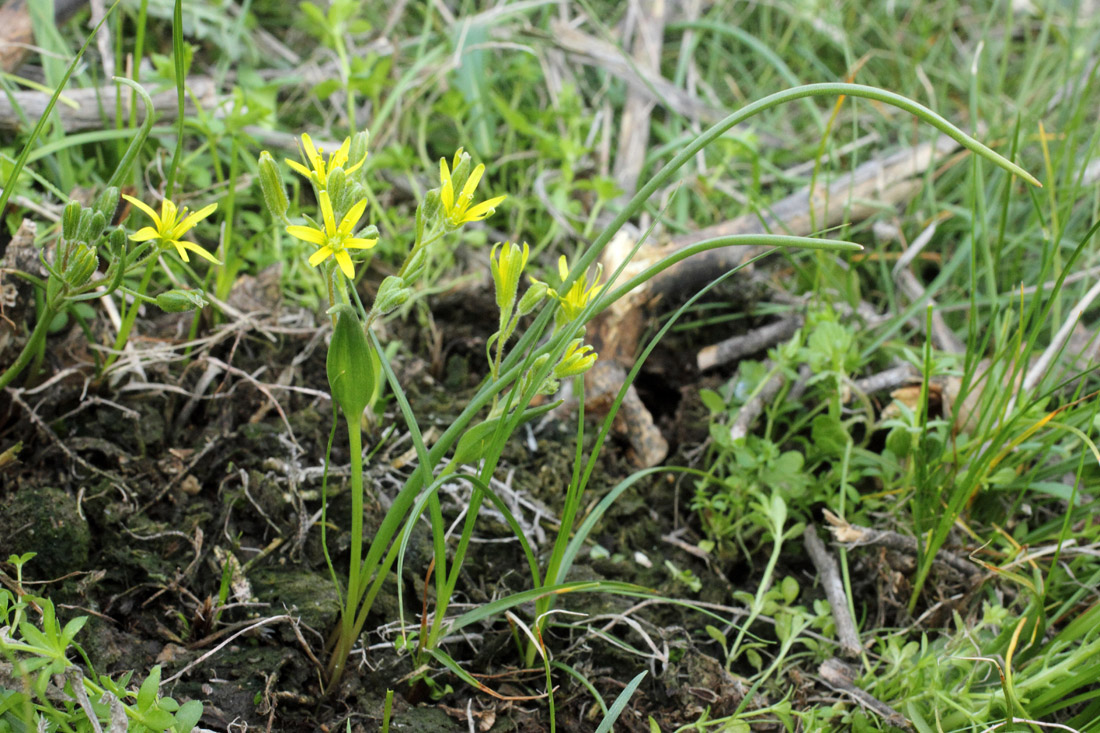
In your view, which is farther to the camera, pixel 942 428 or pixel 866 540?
pixel 942 428

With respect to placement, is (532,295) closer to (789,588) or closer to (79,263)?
(79,263)

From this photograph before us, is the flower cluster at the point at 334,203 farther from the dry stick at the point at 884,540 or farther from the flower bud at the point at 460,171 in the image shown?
the dry stick at the point at 884,540

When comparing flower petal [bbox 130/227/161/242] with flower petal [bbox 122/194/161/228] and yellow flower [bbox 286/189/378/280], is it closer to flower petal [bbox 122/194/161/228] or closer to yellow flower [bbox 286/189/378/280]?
flower petal [bbox 122/194/161/228]

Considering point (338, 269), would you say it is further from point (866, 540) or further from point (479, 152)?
point (479, 152)

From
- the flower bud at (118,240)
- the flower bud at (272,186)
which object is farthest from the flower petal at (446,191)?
the flower bud at (118,240)

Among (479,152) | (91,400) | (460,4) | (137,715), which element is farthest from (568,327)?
(460,4)

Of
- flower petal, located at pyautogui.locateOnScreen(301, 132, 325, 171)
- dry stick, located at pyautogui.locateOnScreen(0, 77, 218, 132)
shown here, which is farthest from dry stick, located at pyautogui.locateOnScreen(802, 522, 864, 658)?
dry stick, located at pyautogui.locateOnScreen(0, 77, 218, 132)

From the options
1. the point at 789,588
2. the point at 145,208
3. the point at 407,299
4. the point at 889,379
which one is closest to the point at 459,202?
the point at 407,299

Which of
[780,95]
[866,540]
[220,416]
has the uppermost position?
[780,95]
